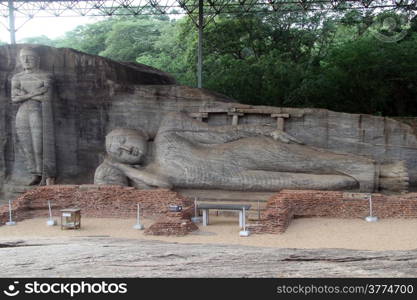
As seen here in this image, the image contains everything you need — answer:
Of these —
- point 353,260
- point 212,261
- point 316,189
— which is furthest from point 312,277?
point 316,189

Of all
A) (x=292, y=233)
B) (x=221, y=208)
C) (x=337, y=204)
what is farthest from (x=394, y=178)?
(x=221, y=208)

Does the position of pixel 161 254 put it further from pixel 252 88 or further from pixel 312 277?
pixel 252 88

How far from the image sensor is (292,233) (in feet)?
26.5

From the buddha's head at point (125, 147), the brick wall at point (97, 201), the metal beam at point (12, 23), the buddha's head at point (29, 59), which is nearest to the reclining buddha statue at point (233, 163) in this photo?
the buddha's head at point (125, 147)

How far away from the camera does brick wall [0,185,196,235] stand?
31.5 ft

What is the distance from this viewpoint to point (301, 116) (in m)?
10.8

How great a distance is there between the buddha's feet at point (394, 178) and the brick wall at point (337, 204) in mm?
324

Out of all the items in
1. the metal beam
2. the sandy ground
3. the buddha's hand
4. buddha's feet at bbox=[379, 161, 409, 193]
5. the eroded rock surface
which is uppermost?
the metal beam

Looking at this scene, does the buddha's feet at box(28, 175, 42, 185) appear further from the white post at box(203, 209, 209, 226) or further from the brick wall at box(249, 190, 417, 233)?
the brick wall at box(249, 190, 417, 233)

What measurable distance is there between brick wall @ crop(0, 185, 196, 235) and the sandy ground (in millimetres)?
288

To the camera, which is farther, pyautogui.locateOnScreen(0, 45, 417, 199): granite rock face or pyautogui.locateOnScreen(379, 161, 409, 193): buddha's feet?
pyautogui.locateOnScreen(0, 45, 417, 199): granite rock face

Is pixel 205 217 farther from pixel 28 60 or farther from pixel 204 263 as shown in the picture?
pixel 28 60

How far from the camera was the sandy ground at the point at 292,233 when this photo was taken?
A: 725 centimetres

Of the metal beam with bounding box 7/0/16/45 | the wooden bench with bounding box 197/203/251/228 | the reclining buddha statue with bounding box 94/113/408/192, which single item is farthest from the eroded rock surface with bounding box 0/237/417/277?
the metal beam with bounding box 7/0/16/45
